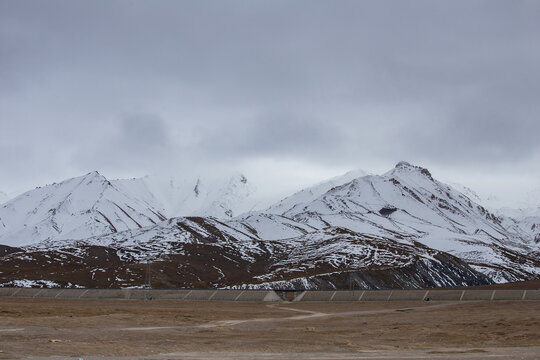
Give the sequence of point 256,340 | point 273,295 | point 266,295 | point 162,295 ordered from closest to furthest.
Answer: point 256,340 < point 266,295 < point 273,295 < point 162,295

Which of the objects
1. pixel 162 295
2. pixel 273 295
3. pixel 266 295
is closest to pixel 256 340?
pixel 266 295

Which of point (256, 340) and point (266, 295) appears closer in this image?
point (256, 340)

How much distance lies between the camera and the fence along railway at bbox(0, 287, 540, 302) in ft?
383

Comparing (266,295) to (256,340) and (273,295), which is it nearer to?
(273,295)

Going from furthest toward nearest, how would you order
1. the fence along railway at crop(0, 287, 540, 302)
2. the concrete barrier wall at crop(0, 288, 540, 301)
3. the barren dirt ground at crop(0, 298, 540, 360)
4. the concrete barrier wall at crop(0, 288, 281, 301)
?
the concrete barrier wall at crop(0, 288, 281, 301)
the fence along railway at crop(0, 287, 540, 302)
the concrete barrier wall at crop(0, 288, 540, 301)
the barren dirt ground at crop(0, 298, 540, 360)

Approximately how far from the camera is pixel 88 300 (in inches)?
4975

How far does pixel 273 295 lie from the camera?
128m

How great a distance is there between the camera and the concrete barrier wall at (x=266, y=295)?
11581 centimetres

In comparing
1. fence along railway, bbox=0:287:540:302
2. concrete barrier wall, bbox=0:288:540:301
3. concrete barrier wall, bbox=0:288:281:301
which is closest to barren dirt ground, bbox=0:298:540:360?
concrete barrier wall, bbox=0:288:540:301

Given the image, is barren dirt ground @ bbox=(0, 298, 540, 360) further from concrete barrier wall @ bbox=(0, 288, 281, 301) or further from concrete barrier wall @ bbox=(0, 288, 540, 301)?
concrete barrier wall @ bbox=(0, 288, 281, 301)

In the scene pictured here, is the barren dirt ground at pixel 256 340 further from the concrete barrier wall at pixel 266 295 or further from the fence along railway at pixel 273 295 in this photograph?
the fence along railway at pixel 273 295

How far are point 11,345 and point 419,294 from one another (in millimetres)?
94929

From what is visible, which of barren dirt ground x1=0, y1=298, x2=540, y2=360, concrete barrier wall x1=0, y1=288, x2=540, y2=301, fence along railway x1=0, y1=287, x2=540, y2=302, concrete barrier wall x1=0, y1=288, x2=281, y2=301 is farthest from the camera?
concrete barrier wall x1=0, y1=288, x2=281, y2=301

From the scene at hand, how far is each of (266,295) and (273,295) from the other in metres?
1.62
